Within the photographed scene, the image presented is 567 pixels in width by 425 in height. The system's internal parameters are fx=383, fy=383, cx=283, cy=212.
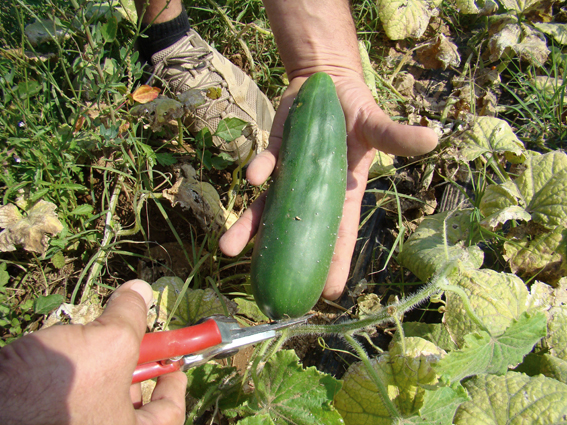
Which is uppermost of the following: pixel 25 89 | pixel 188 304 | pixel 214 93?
pixel 25 89

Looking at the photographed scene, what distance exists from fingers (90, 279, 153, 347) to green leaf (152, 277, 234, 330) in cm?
64

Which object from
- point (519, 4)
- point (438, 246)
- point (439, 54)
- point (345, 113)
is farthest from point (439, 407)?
point (519, 4)

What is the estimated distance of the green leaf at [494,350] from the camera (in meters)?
1.51

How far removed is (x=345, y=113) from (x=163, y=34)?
1.64m

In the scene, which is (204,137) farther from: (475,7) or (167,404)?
(475,7)

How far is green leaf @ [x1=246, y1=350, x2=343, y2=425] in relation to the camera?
5.21 feet

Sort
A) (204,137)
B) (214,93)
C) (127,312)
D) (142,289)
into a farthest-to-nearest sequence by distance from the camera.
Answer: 1. (214,93)
2. (204,137)
3. (142,289)
4. (127,312)

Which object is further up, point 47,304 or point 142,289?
point 142,289

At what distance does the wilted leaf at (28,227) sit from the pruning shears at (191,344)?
109cm


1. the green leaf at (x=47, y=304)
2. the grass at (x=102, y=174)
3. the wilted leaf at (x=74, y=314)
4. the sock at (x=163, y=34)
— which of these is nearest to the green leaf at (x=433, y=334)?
the grass at (x=102, y=174)

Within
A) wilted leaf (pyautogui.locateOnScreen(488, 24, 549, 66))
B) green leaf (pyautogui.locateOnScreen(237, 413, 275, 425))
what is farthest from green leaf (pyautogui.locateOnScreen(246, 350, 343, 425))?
wilted leaf (pyautogui.locateOnScreen(488, 24, 549, 66))

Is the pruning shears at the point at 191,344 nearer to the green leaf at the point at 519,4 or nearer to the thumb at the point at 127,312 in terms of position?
the thumb at the point at 127,312

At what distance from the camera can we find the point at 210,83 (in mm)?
2875

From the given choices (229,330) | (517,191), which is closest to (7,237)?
(229,330)
